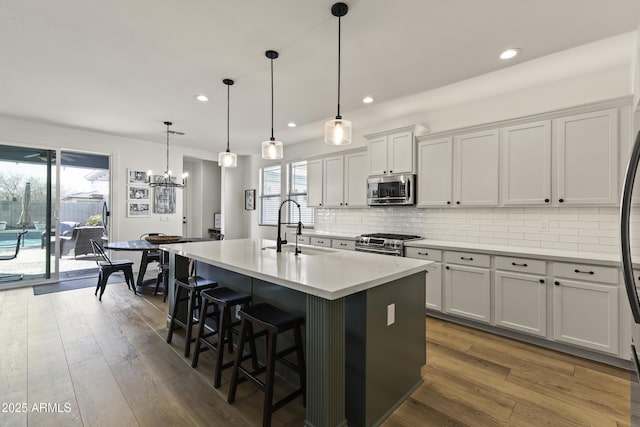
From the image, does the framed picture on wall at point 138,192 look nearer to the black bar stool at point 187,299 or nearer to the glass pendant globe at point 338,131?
the black bar stool at point 187,299

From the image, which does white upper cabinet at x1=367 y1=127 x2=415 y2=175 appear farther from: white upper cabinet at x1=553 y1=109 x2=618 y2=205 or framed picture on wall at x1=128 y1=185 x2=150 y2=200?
framed picture on wall at x1=128 y1=185 x2=150 y2=200

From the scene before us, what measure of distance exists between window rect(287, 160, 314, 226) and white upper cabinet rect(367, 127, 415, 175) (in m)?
1.95

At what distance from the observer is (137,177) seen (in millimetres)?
5824

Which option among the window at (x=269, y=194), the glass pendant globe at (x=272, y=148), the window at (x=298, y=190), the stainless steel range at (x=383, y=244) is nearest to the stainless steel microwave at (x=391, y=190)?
the stainless steel range at (x=383, y=244)

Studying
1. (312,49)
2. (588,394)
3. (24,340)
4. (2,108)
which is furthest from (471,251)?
(2,108)

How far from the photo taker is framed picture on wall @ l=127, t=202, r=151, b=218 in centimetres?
576

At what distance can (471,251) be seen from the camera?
3143 millimetres

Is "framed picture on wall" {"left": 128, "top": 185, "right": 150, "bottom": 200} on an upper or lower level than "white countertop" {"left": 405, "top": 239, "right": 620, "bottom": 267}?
upper

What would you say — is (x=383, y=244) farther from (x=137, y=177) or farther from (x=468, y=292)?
(x=137, y=177)

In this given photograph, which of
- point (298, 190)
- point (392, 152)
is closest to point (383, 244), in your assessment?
point (392, 152)

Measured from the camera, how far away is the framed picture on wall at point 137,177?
5.73 meters

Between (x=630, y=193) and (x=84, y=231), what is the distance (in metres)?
8.20

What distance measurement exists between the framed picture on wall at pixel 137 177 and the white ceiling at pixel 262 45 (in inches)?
78.3

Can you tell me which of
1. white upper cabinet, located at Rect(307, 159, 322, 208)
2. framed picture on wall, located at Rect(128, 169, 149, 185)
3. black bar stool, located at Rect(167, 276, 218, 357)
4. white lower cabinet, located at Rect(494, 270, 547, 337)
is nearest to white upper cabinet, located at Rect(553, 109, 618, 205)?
white lower cabinet, located at Rect(494, 270, 547, 337)
